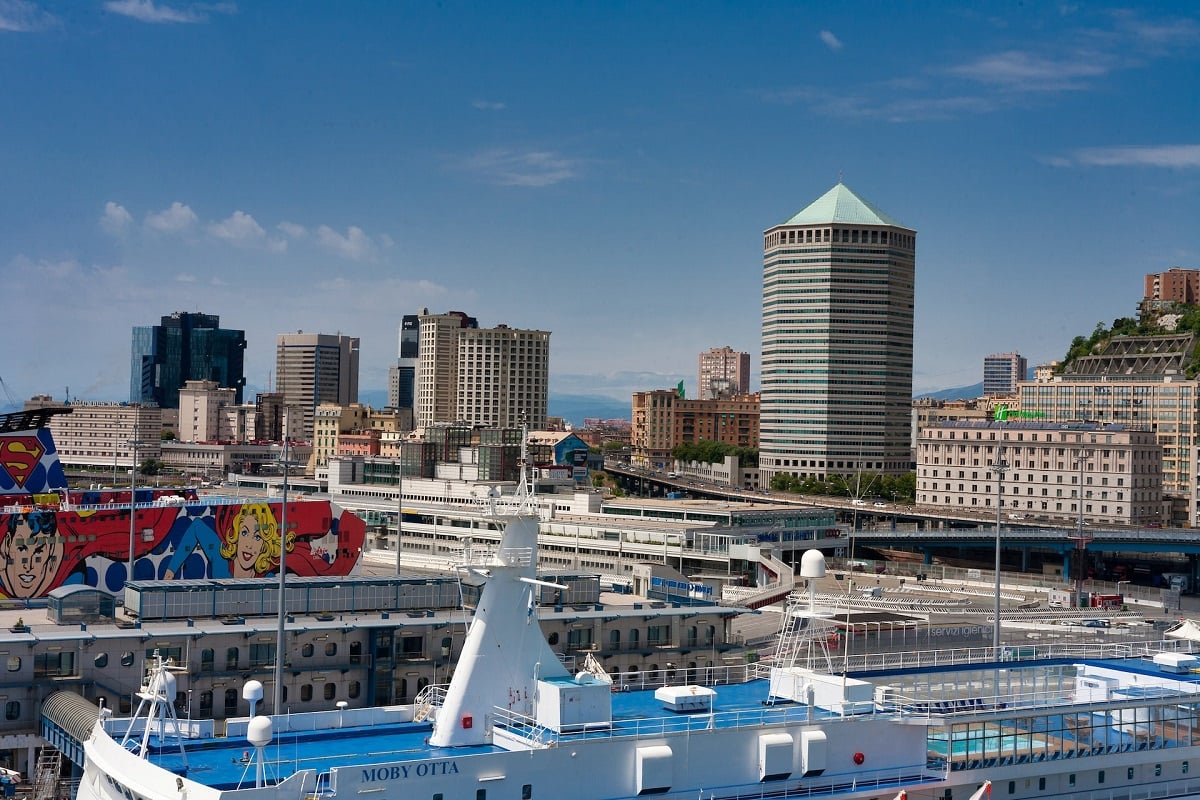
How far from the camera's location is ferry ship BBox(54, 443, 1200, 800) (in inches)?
1156

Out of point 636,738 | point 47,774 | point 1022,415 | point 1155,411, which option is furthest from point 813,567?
point 1022,415

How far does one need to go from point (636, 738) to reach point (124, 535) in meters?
53.7

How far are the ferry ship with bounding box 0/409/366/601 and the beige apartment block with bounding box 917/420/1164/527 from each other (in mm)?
88577

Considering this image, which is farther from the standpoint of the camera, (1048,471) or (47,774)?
(1048,471)

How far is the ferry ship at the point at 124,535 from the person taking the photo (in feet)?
245

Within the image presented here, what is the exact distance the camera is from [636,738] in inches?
1237

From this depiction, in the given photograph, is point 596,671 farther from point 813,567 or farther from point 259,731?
point 259,731

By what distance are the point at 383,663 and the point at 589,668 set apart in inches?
799

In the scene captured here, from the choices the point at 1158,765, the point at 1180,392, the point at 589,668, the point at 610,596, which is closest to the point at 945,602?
the point at 610,596

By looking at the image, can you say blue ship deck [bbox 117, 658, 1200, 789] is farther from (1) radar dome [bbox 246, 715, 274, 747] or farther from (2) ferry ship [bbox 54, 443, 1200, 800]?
(1) radar dome [bbox 246, 715, 274, 747]

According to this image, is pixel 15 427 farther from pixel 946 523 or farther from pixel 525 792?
pixel 946 523

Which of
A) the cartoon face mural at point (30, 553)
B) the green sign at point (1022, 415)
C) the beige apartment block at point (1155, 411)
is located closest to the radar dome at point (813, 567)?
the cartoon face mural at point (30, 553)

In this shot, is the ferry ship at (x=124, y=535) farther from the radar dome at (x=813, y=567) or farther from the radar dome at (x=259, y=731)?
the radar dome at (x=259, y=731)

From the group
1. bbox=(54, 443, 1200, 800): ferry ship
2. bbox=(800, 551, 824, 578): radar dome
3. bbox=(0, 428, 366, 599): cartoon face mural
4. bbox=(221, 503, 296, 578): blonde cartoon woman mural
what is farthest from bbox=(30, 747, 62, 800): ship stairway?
bbox=(221, 503, 296, 578): blonde cartoon woman mural
